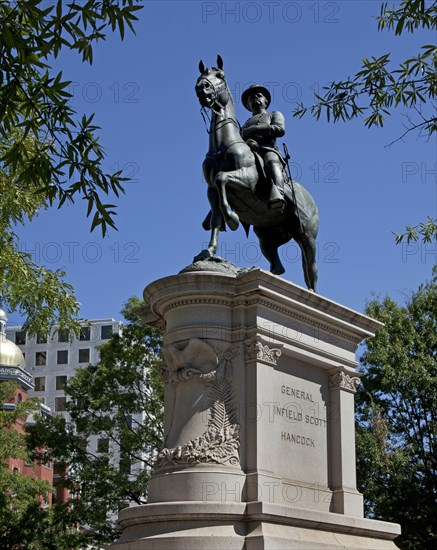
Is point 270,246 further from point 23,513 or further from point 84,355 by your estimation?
point 84,355

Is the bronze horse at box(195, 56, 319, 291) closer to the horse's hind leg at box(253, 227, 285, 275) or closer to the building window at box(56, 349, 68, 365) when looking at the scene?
the horse's hind leg at box(253, 227, 285, 275)

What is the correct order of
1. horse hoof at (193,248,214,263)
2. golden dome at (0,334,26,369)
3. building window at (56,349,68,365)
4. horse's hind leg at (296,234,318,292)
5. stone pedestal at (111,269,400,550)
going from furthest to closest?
building window at (56,349,68,365)
golden dome at (0,334,26,369)
horse's hind leg at (296,234,318,292)
horse hoof at (193,248,214,263)
stone pedestal at (111,269,400,550)

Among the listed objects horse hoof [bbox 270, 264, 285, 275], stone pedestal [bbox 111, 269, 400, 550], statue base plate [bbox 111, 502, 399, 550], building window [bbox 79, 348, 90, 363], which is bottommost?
statue base plate [bbox 111, 502, 399, 550]

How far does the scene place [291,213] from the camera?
1588 cm

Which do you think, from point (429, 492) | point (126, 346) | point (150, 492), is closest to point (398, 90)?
point (150, 492)

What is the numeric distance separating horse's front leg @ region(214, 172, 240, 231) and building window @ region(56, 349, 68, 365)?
11079 centimetres

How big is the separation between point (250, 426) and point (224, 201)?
349 cm

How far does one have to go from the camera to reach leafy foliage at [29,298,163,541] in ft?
111

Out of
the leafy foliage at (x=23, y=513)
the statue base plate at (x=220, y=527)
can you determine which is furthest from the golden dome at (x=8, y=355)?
the statue base plate at (x=220, y=527)

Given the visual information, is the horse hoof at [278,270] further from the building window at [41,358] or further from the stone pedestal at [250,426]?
the building window at [41,358]

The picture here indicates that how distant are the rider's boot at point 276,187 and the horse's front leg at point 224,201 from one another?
78cm

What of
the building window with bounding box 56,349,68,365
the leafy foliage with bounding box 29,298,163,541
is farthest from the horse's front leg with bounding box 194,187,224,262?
the building window with bounding box 56,349,68,365

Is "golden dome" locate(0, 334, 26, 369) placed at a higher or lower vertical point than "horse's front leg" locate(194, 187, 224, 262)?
higher

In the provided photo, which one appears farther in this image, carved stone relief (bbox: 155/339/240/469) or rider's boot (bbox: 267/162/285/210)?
rider's boot (bbox: 267/162/285/210)
